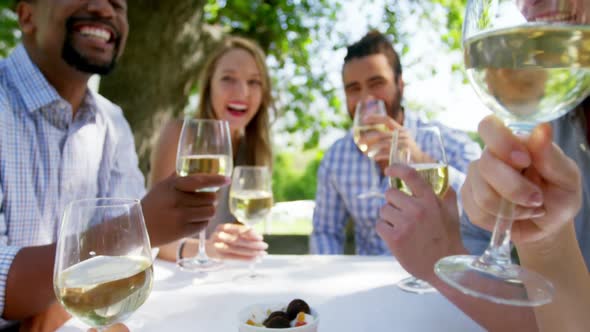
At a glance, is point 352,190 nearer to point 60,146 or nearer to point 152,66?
point 60,146

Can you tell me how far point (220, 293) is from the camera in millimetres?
1512

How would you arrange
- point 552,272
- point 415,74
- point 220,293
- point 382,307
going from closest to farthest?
A: point 552,272
point 382,307
point 220,293
point 415,74

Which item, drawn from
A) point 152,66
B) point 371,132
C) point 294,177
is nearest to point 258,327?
point 371,132

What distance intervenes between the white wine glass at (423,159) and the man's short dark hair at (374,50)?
6.27 feet

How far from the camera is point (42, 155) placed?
2.15 meters

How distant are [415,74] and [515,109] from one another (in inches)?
319

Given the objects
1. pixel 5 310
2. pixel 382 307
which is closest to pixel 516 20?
pixel 382 307

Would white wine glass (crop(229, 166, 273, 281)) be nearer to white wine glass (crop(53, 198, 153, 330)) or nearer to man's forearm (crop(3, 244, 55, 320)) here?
man's forearm (crop(3, 244, 55, 320))

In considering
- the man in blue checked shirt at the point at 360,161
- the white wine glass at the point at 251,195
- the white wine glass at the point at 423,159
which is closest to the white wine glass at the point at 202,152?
the white wine glass at the point at 251,195

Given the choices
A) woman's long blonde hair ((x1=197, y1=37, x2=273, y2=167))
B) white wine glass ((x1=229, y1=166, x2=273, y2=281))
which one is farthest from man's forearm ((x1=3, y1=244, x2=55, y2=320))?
woman's long blonde hair ((x1=197, y1=37, x2=273, y2=167))

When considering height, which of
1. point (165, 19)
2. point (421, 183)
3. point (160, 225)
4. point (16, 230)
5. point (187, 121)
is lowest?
point (16, 230)

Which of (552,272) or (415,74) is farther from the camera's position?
(415,74)

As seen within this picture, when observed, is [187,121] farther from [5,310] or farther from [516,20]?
[516,20]

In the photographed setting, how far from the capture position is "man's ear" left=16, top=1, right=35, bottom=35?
2.38 meters
